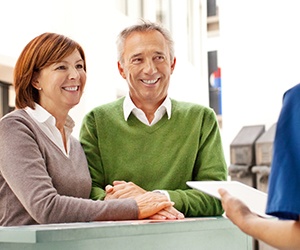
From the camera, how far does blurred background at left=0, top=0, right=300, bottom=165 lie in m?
4.69

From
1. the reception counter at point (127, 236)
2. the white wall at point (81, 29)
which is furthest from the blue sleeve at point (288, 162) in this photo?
the white wall at point (81, 29)

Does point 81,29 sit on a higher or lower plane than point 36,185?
higher

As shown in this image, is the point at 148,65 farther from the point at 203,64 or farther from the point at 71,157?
the point at 203,64

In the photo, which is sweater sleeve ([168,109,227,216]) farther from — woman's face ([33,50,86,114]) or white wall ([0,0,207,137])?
white wall ([0,0,207,137])

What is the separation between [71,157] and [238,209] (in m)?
0.87

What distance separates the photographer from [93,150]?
2.05m

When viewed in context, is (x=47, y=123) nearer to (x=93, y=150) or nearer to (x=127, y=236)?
(x=93, y=150)

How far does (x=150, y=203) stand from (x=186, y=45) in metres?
6.71

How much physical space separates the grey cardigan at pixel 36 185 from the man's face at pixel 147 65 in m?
0.36

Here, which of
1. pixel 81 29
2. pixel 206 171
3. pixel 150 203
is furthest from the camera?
pixel 81 29

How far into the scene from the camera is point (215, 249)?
6.23 ft

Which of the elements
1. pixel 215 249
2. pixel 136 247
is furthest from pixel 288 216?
pixel 215 249

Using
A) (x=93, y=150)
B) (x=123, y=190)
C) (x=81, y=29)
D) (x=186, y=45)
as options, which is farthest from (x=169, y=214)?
(x=186, y=45)

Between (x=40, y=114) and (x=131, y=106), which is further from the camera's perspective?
(x=131, y=106)
